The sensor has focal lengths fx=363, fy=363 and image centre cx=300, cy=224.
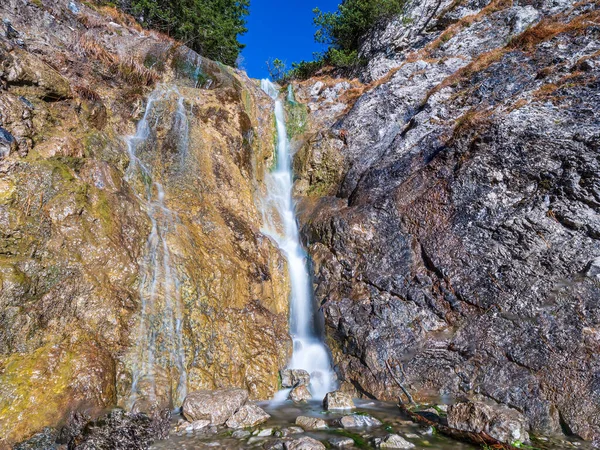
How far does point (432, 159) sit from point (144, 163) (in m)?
8.33

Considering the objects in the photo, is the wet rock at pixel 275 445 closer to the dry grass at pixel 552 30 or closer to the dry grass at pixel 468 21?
the dry grass at pixel 552 30

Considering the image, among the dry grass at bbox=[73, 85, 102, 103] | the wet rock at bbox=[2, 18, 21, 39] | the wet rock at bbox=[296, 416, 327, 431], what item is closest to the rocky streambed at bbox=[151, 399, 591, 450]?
the wet rock at bbox=[296, 416, 327, 431]

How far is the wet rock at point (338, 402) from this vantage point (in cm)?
693

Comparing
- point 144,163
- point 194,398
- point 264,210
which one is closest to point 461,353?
point 194,398

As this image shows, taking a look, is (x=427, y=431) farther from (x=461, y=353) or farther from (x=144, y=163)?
(x=144, y=163)

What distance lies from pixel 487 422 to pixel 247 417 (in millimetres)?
3731

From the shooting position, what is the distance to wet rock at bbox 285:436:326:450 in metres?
4.93

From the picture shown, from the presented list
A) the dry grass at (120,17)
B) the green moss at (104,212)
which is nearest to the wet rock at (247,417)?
the green moss at (104,212)

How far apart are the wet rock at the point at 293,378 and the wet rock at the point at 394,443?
297 cm

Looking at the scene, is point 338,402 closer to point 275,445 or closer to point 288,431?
point 288,431

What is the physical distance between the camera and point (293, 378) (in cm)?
802

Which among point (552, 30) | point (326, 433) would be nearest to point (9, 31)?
point (326, 433)

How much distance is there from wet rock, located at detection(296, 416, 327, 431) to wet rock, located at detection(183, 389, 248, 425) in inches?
44.3

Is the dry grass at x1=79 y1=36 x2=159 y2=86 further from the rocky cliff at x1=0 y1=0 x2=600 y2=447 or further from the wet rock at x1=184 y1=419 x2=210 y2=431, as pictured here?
the wet rock at x1=184 y1=419 x2=210 y2=431
